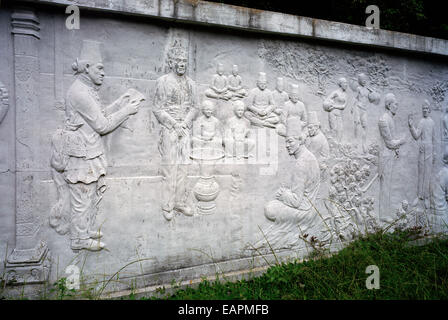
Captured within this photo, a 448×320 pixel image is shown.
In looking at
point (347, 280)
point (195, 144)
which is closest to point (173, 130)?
point (195, 144)

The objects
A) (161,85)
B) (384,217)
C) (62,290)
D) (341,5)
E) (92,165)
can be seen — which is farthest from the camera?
(341,5)

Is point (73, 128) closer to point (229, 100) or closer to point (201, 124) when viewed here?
point (201, 124)

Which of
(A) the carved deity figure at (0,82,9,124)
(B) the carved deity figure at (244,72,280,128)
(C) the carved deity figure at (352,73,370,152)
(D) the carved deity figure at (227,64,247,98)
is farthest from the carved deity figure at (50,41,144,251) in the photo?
(C) the carved deity figure at (352,73,370,152)

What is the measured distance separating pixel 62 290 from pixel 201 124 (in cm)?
248

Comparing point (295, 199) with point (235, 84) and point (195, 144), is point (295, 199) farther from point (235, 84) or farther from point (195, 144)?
point (235, 84)

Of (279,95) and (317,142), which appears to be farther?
(317,142)

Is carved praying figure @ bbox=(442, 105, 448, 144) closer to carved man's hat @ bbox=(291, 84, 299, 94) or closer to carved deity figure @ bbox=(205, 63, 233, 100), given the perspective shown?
carved man's hat @ bbox=(291, 84, 299, 94)

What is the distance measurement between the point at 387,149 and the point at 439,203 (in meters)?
1.55

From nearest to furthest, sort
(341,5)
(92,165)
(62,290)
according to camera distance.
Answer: (62,290) → (92,165) → (341,5)

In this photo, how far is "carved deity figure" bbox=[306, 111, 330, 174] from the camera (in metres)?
4.80

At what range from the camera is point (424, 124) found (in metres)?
5.66

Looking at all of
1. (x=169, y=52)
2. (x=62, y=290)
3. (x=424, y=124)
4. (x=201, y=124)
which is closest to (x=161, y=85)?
(x=169, y=52)

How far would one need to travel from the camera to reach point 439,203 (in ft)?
19.1

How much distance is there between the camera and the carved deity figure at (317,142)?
15.8ft
